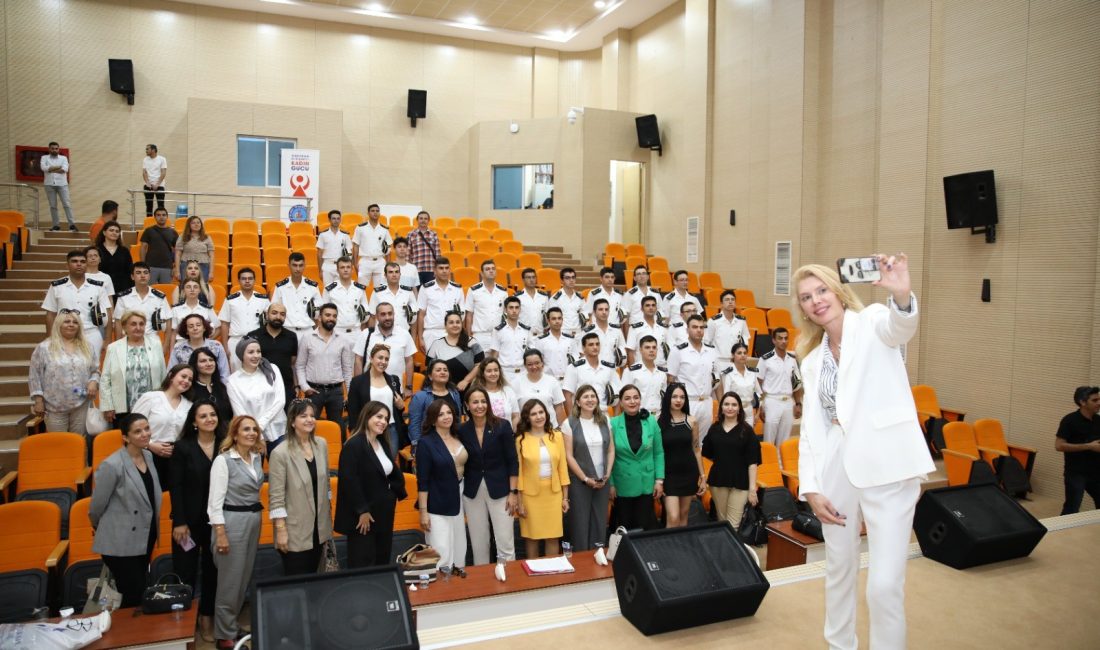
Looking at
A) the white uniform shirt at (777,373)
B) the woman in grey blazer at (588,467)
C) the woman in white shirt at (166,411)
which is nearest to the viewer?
the woman in white shirt at (166,411)

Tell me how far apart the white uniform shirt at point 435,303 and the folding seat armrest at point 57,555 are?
3752 mm

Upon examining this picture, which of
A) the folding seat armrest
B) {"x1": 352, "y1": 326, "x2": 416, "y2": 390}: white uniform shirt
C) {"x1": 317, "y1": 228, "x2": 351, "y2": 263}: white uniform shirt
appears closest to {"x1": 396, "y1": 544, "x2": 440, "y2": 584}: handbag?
the folding seat armrest

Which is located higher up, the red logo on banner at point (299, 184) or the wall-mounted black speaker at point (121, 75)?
the wall-mounted black speaker at point (121, 75)

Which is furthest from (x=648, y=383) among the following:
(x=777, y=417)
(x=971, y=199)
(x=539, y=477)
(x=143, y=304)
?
(x=143, y=304)

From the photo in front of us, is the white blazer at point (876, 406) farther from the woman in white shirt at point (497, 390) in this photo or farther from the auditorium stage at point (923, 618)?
the woman in white shirt at point (497, 390)

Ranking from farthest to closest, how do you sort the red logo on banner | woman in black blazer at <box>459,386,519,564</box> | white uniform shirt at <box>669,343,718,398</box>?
the red logo on banner
white uniform shirt at <box>669,343,718,398</box>
woman in black blazer at <box>459,386,519,564</box>

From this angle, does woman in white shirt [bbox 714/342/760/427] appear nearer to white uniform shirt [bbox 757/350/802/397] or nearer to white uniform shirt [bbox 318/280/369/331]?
white uniform shirt [bbox 757/350/802/397]

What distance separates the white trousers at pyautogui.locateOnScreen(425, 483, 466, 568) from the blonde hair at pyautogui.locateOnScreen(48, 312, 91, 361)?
3.08m

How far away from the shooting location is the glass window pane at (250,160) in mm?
14039

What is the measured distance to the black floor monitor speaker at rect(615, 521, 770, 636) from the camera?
9.16ft

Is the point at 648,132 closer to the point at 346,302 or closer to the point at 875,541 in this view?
the point at 346,302

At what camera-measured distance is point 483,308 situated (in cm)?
741

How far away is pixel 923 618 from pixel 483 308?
17.0 ft

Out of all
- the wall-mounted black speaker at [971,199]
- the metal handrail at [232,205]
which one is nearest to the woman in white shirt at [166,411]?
the wall-mounted black speaker at [971,199]
